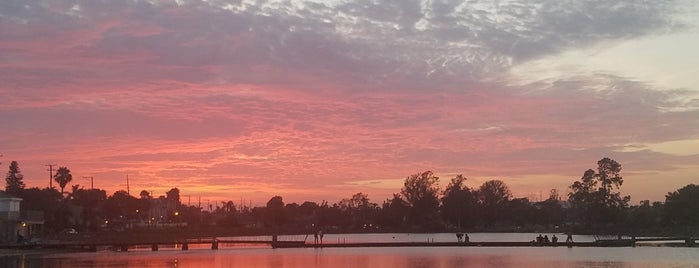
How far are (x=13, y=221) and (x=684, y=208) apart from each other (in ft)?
335

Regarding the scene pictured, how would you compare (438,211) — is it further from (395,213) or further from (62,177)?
(62,177)

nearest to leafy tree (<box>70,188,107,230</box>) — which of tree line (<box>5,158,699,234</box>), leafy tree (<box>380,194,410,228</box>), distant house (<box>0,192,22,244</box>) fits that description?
tree line (<box>5,158,699,234</box>)

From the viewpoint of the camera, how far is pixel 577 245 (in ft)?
251

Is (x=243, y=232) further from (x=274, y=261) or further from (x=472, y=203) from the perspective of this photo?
(x=274, y=261)

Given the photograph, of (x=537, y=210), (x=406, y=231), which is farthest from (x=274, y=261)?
(x=537, y=210)

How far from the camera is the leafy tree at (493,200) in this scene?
17962cm

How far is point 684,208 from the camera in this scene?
12144cm

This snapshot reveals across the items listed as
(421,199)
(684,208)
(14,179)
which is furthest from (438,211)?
(14,179)

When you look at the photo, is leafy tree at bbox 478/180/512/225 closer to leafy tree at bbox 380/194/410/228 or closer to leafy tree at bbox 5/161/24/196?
leafy tree at bbox 380/194/410/228

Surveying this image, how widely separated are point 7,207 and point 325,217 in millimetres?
112672

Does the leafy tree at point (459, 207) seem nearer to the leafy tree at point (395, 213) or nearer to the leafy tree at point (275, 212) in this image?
the leafy tree at point (395, 213)

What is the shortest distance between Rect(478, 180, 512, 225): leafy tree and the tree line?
25 centimetres

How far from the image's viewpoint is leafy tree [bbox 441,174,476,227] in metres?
178

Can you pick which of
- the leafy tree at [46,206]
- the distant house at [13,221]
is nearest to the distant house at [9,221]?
the distant house at [13,221]
